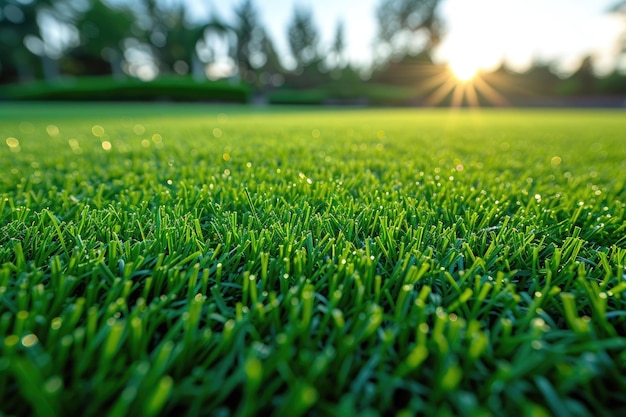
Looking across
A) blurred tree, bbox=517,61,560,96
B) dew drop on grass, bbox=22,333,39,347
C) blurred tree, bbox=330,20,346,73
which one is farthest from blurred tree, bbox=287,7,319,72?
dew drop on grass, bbox=22,333,39,347

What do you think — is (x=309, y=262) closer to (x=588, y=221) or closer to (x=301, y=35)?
(x=588, y=221)

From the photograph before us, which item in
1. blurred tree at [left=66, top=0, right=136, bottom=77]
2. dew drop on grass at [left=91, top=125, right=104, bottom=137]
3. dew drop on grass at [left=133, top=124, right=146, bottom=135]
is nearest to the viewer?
dew drop on grass at [left=91, top=125, right=104, bottom=137]

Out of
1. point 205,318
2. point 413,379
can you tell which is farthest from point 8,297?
point 413,379

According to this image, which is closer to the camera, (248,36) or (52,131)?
(52,131)

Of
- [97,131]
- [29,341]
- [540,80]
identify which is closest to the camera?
[29,341]

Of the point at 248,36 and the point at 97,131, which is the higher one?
the point at 248,36

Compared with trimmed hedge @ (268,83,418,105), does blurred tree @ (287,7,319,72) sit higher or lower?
higher

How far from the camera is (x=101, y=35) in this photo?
102 ft

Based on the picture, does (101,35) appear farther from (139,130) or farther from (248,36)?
(139,130)

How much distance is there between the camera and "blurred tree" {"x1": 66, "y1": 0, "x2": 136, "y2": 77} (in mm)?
30172

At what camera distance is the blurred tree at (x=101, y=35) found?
99.0 ft

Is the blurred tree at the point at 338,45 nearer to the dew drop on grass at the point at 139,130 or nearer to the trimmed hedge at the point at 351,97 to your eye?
the trimmed hedge at the point at 351,97

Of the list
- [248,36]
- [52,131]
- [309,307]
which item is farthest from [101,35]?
[309,307]

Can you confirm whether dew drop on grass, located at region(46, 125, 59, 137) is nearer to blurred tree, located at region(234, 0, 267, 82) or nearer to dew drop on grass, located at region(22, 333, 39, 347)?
dew drop on grass, located at region(22, 333, 39, 347)
